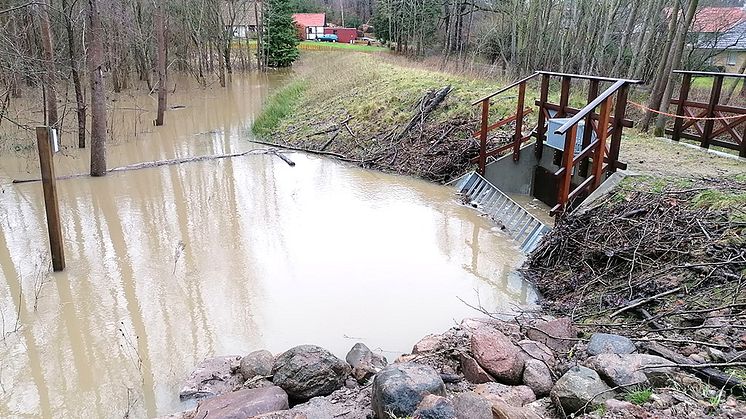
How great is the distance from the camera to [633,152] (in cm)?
791

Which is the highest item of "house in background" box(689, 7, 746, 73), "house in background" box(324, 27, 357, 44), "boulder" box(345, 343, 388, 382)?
"house in background" box(324, 27, 357, 44)

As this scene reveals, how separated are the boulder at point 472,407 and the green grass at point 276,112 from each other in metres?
14.3

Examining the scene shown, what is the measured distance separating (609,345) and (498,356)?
0.75 m

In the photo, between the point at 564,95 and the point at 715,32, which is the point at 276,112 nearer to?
the point at 564,95

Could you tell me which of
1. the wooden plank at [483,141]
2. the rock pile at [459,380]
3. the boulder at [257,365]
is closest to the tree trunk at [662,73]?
the wooden plank at [483,141]

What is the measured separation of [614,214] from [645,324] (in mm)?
1959

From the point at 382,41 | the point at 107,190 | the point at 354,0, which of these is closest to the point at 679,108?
the point at 107,190

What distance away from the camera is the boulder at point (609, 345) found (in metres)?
3.37

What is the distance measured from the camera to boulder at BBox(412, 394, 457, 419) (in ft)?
8.77

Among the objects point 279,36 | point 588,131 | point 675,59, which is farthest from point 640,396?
point 279,36

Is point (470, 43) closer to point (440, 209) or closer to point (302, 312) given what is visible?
point (440, 209)

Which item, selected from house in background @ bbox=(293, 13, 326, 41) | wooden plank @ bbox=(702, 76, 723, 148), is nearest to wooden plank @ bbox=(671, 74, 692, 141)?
wooden plank @ bbox=(702, 76, 723, 148)

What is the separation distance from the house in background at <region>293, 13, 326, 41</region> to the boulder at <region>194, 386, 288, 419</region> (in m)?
62.1

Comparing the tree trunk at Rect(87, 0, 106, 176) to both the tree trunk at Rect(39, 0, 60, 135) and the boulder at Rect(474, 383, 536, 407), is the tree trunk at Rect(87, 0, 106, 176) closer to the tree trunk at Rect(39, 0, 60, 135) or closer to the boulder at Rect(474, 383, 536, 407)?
the tree trunk at Rect(39, 0, 60, 135)
